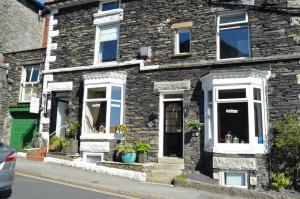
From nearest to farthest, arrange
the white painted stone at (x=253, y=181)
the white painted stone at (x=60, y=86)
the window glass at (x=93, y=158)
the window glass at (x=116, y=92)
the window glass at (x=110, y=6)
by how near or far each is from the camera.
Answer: the white painted stone at (x=253, y=181) → the window glass at (x=93, y=158) → the window glass at (x=116, y=92) → the white painted stone at (x=60, y=86) → the window glass at (x=110, y=6)

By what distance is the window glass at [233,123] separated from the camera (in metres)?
12.3

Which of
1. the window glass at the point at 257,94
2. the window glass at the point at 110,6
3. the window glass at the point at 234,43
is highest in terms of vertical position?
the window glass at the point at 110,6

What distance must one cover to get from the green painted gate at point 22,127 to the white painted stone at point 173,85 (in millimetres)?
7169

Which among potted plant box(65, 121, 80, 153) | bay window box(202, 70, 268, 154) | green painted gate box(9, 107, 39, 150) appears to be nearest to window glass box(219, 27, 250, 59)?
bay window box(202, 70, 268, 154)

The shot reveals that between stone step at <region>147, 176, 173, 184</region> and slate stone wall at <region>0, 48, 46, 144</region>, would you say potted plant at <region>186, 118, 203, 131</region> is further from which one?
slate stone wall at <region>0, 48, 46, 144</region>

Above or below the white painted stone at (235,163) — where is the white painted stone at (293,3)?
above

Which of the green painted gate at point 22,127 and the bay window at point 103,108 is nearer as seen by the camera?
the bay window at point 103,108

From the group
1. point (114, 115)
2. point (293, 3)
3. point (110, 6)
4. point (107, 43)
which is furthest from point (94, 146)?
point (293, 3)

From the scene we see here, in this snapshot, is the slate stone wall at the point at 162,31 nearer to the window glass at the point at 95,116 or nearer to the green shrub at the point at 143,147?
the window glass at the point at 95,116

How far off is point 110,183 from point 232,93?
5.51m

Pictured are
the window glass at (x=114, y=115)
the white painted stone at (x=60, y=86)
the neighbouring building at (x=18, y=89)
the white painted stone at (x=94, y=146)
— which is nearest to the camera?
the white painted stone at (x=94, y=146)

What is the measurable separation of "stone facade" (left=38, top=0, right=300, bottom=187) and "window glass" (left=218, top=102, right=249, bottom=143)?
728mm

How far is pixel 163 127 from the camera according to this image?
Result: 46.9 ft

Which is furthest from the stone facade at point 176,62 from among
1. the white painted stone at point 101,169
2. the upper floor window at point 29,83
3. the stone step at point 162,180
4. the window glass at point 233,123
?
the upper floor window at point 29,83
